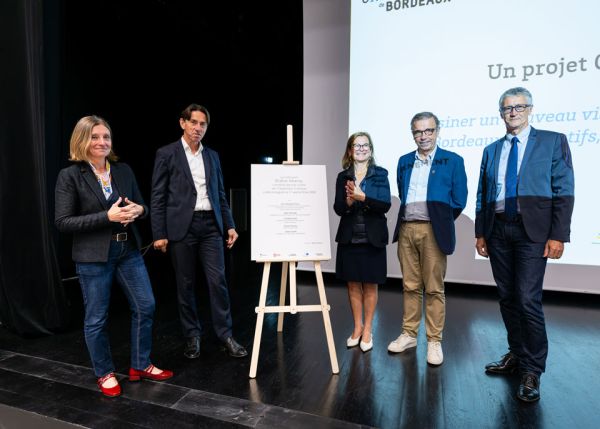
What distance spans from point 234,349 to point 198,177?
45.2 inches

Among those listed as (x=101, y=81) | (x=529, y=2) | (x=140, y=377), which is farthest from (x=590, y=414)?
(x=101, y=81)

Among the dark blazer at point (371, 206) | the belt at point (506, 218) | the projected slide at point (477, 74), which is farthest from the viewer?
the projected slide at point (477, 74)

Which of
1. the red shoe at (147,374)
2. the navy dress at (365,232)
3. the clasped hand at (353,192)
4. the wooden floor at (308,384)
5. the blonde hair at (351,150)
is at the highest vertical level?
the blonde hair at (351,150)

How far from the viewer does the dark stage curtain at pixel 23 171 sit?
2885 millimetres

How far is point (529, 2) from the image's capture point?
364cm

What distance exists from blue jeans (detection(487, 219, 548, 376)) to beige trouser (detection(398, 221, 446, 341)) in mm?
333

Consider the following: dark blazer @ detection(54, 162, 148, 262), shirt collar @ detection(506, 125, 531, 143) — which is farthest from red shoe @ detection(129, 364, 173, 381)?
shirt collar @ detection(506, 125, 531, 143)

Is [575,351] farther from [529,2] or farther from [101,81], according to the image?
[101,81]

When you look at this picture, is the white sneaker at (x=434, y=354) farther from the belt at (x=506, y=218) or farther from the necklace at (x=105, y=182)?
the necklace at (x=105, y=182)

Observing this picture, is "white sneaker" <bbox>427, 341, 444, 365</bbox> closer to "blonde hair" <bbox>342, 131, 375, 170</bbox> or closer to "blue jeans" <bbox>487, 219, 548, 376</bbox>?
"blue jeans" <bbox>487, 219, 548, 376</bbox>

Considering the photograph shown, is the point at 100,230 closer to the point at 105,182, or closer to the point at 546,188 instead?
the point at 105,182

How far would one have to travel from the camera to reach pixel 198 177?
2.48 metres

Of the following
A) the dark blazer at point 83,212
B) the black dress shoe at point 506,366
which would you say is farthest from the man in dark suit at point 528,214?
the dark blazer at point 83,212

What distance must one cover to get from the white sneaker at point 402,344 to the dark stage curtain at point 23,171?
2.50 metres
